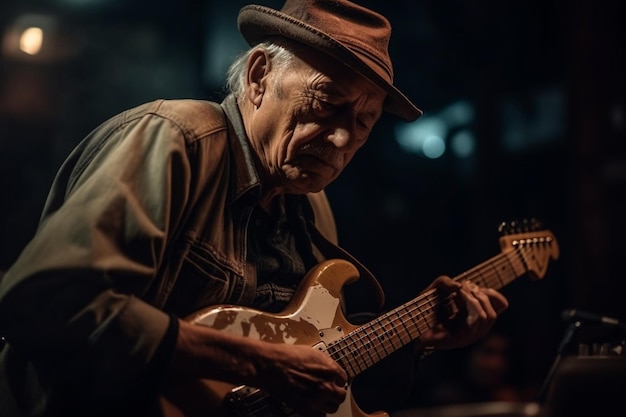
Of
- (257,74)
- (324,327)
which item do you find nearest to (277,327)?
(324,327)

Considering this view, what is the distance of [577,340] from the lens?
2527 mm

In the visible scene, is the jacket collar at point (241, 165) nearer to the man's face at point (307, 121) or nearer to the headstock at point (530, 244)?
the man's face at point (307, 121)

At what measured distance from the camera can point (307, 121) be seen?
209 centimetres

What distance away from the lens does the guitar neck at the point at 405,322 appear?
6.98 ft

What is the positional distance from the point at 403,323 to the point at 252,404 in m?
0.65

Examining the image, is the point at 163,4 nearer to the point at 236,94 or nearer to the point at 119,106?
the point at 119,106

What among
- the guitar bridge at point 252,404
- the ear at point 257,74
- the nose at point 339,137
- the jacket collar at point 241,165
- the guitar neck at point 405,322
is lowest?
the guitar bridge at point 252,404

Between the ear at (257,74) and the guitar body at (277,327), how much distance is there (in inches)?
21.2

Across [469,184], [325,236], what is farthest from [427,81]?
[325,236]

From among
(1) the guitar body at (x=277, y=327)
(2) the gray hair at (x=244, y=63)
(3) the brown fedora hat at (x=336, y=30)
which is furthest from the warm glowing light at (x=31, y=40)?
(1) the guitar body at (x=277, y=327)

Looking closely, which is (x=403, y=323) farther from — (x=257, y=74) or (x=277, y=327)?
(x=257, y=74)

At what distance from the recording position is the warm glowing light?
10.6 ft

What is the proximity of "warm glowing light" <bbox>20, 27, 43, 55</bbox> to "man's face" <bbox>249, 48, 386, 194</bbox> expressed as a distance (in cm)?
160

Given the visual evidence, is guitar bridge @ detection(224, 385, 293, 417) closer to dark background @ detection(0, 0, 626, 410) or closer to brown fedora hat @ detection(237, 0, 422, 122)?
brown fedora hat @ detection(237, 0, 422, 122)
